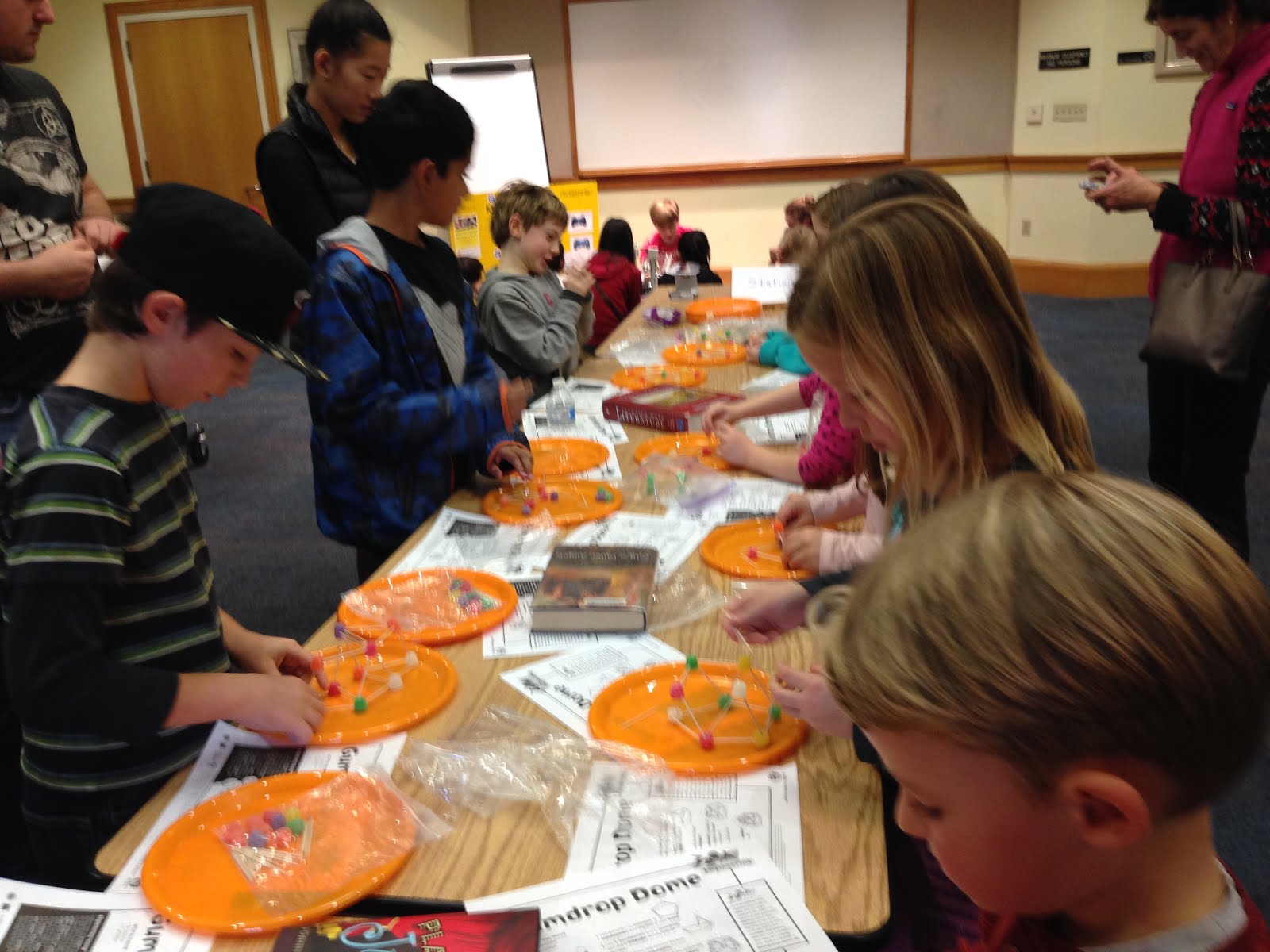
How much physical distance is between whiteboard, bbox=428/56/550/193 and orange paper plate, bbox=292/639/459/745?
424 cm

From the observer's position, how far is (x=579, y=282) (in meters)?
2.95

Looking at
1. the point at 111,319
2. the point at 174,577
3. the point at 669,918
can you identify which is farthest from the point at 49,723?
the point at 669,918

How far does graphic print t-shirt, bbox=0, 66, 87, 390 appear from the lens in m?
1.82

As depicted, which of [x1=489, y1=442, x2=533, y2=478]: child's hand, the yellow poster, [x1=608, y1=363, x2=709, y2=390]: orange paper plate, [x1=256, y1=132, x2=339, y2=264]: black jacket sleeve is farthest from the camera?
the yellow poster

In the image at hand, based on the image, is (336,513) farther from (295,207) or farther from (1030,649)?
(1030,649)

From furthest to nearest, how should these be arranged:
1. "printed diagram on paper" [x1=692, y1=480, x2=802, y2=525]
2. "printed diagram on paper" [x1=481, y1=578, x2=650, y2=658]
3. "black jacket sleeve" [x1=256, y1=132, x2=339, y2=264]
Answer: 1. "black jacket sleeve" [x1=256, y1=132, x2=339, y2=264]
2. "printed diagram on paper" [x1=692, y1=480, x2=802, y2=525]
3. "printed diagram on paper" [x1=481, y1=578, x2=650, y2=658]

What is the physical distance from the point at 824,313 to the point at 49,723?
97 cm

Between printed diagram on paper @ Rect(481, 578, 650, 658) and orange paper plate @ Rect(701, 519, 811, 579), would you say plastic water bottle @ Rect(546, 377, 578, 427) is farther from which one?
printed diagram on paper @ Rect(481, 578, 650, 658)

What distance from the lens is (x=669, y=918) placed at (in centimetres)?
85

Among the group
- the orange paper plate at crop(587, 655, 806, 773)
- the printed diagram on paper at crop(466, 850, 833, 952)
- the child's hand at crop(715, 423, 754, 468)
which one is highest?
the child's hand at crop(715, 423, 754, 468)

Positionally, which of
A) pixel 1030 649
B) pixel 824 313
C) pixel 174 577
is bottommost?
pixel 174 577

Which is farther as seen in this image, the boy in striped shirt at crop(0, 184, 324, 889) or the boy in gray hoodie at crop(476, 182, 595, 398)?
the boy in gray hoodie at crop(476, 182, 595, 398)

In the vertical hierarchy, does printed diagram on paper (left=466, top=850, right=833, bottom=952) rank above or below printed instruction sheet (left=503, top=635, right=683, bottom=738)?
below

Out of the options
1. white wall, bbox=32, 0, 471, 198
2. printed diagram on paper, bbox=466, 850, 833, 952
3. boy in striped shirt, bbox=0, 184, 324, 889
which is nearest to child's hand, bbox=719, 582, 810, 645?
printed diagram on paper, bbox=466, 850, 833, 952
